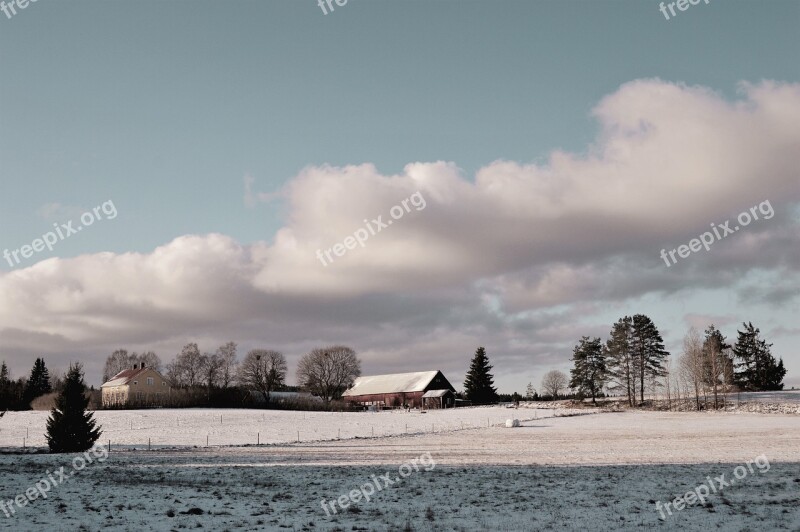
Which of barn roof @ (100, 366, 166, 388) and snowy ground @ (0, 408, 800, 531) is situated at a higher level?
barn roof @ (100, 366, 166, 388)

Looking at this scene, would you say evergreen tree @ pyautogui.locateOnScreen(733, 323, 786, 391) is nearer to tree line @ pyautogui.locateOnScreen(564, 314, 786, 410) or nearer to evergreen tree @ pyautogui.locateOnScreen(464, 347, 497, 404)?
tree line @ pyautogui.locateOnScreen(564, 314, 786, 410)

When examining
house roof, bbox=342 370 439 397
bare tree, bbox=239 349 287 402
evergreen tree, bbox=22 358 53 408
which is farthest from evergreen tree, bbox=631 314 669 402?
evergreen tree, bbox=22 358 53 408

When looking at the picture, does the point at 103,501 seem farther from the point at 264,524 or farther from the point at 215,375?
the point at 215,375

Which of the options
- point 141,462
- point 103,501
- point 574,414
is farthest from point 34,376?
point 103,501

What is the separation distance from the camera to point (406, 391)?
483 ft

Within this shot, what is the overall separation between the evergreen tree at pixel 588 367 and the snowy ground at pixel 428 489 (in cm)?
7815

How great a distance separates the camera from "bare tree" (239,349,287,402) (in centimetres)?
15438

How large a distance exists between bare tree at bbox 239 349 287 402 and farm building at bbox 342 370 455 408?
16.9m

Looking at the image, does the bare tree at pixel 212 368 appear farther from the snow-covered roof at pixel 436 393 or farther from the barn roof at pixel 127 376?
the snow-covered roof at pixel 436 393

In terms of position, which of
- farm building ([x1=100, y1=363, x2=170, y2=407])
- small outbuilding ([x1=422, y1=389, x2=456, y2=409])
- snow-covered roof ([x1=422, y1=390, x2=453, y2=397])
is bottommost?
small outbuilding ([x1=422, y1=389, x2=456, y2=409])

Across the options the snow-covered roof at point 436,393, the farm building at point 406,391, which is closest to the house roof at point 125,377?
the farm building at point 406,391

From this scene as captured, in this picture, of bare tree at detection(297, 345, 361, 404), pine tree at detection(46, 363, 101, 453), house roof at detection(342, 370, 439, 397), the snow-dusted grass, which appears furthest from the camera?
bare tree at detection(297, 345, 361, 404)

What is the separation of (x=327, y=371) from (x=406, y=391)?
22.8 m

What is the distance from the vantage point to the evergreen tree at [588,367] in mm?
123438
